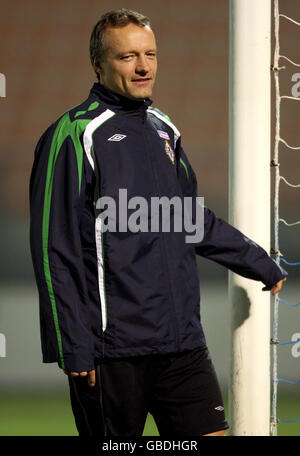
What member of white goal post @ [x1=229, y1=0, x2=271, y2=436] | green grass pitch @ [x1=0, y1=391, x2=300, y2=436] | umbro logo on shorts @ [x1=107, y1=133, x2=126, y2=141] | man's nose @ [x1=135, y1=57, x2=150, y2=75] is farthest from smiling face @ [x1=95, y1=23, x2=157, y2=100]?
green grass pitch @ [x1=0, y1=391, x2=300, y2=436]

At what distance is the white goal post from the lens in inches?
101

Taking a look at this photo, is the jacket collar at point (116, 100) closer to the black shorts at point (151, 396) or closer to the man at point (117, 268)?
the man at point (117, 268)

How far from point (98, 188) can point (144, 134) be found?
19cm

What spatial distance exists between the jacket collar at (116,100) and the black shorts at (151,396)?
60 cm

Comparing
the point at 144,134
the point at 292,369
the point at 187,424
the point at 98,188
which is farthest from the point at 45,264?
the point at 292,369

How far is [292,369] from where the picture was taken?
4809mm

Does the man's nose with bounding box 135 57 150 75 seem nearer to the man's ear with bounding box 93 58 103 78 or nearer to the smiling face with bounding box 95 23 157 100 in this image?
the smiling face with bounding box 95 23 157 100

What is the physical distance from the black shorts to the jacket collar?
60cm

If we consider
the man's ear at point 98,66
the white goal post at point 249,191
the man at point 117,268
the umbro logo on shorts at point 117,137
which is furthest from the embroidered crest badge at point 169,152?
the white goal post at point 249,191

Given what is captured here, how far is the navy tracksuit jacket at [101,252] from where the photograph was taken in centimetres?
195

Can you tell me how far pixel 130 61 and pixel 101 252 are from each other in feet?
1.53

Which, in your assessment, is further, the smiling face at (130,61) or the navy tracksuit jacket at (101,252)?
the smiling face at (130,61)

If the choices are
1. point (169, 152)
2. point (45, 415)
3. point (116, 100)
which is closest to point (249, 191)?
point (169, 152)
